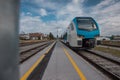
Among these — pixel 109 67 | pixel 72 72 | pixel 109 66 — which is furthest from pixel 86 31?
pixel 72 72

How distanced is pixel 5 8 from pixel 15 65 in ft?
0.95

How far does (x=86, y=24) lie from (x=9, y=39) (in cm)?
1797

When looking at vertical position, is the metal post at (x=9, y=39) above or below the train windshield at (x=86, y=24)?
below

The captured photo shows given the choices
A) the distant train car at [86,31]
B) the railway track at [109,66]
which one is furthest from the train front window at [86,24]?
the railway track at [109,66]

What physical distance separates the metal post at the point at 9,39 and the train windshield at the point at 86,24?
17526mm

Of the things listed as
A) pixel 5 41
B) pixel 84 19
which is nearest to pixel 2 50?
pixel 5 41

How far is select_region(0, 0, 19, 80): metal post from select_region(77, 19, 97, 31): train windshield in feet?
57.5

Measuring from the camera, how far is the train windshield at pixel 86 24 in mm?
18391

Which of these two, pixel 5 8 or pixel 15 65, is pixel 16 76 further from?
pixel 5 8

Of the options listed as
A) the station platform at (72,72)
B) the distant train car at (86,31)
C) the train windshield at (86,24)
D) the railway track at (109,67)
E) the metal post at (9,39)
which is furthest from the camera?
the train windshield at (86,24)

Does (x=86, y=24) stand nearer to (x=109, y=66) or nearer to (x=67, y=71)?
(x=109, y=66)

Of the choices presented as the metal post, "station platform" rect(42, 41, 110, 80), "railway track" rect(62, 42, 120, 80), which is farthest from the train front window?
the metal post

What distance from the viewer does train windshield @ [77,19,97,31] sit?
60.3 ft

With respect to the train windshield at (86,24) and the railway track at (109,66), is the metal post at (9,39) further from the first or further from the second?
the train windshield at (86,24)
